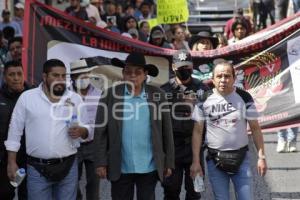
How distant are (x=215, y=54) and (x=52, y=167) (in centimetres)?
295

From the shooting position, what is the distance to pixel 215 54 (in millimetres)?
7781

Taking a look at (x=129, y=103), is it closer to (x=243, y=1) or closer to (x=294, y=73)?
(x=294, y=73)

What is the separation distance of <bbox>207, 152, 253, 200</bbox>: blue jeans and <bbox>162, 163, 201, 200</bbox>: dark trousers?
2.03ft

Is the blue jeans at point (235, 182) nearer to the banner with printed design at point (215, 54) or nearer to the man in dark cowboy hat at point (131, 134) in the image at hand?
the man in dark cowboy hat at point (131, 134)

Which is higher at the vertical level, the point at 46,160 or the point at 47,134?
the point at 47,134

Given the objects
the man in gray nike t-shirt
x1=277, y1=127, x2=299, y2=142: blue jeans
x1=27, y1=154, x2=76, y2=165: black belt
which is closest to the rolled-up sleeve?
x1=27, y1=154, x2=76, y2=165: black belt

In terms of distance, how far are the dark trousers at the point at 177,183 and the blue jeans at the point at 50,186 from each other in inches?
40.2

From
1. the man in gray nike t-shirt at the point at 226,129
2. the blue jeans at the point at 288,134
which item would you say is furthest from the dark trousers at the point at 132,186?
the blue jeans at the point at 288,134

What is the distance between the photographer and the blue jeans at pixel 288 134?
31.1 ft

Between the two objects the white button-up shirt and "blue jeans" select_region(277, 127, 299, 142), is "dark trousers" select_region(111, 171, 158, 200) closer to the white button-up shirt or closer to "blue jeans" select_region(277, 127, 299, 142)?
the white button-up shirt

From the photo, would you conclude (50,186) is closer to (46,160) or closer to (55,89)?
(46,160)

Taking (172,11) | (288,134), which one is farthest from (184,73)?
(172,11)

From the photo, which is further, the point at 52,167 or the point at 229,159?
the point at 229,159

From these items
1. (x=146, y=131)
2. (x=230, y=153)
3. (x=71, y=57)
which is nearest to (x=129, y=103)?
(x=146, y=131)
